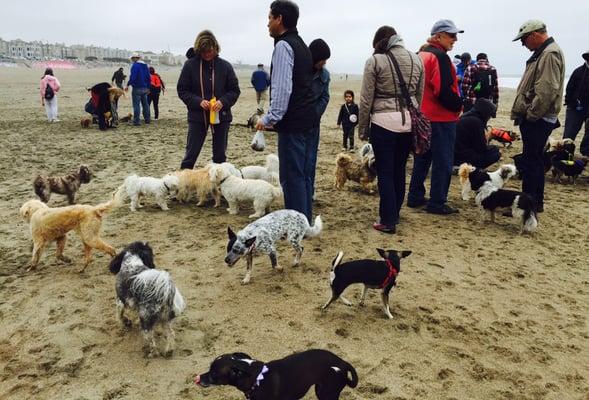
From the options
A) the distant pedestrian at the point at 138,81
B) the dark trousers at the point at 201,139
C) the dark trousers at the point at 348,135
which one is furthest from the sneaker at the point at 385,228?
the distant pedestrian at the point at 138,81

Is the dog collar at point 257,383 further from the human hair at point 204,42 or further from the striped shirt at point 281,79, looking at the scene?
the human hair at point 204,42

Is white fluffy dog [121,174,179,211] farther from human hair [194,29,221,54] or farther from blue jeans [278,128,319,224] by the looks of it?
blue jeans [278,128,319,224]

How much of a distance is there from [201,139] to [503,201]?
4.27m

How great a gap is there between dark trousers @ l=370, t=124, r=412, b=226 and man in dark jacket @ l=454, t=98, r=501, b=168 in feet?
10.0

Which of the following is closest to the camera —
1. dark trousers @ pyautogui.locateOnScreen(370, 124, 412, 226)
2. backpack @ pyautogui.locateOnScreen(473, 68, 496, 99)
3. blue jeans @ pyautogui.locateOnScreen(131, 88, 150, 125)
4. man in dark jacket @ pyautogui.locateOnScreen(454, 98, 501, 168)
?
dark trousers @ pyautogui.locateOnScreen(370, 124, 412, 226)

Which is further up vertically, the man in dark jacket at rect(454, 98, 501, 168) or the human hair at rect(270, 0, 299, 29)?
the human hair at rect(270, 0, 299, 29)

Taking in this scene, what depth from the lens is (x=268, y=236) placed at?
14.4 feet

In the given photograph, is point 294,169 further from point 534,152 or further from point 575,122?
point 575,122

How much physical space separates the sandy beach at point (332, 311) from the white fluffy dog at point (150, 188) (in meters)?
0.20

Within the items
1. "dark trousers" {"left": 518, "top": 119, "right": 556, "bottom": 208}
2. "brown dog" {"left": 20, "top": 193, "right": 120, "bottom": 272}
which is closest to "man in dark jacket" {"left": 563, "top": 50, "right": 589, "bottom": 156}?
"dark trousers" {"left": 518, "top": 119, "right": 556, "bottom": 208}

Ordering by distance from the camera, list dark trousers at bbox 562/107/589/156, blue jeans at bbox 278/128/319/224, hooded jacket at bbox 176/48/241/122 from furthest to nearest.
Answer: dark trousers at bbox 562/107/589/156, hooded jacket at bbox 176/48/241/122, blue jeans at bbox 278/128/319/224

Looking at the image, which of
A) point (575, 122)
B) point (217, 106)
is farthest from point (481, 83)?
point (217, 106)

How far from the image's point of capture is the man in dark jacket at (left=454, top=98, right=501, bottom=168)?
800cm

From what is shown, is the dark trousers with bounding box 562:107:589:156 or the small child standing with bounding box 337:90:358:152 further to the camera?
the small child standing with bounding box 337:90:358:152
